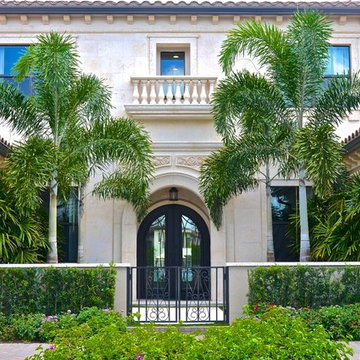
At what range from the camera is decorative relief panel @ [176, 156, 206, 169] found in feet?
55.1

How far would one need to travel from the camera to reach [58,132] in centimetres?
1384

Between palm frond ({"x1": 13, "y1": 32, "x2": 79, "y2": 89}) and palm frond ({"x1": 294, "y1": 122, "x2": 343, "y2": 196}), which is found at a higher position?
palm frond ({"x1": 13, "y1": 32, "x2": 79, "y2": 89})

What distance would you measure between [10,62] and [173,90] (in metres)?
4.80

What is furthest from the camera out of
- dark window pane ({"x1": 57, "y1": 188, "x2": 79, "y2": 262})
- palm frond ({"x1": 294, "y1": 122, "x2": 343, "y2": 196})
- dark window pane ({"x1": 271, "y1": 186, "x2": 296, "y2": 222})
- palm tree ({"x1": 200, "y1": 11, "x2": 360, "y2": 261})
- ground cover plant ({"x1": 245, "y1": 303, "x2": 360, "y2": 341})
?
dark window pane ({"x1": 271, "y1": 186, "x2": 296, "y2": 222})

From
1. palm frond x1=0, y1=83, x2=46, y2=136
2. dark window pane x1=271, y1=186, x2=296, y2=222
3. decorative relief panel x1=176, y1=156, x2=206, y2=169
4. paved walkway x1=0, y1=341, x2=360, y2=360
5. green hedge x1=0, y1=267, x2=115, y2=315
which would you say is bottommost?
paved walkway x1=0, y1=341, x2=360, y2=360

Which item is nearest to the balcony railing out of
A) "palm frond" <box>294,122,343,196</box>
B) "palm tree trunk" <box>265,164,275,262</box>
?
"palm tree trunk" <box>265,164,275,262</box>

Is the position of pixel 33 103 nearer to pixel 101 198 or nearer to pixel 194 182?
pixel 101 198

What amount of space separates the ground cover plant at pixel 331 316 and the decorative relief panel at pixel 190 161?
19.6 ft

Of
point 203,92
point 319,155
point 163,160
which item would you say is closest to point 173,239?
point 163,160

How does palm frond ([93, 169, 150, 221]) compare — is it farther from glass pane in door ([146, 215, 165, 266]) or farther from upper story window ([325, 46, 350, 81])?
upper story window ([325, 46, 350, 81])

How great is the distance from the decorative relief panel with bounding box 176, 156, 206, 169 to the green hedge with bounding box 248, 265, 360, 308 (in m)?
5.42

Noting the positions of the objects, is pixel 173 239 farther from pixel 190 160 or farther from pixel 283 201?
pixel 283 201

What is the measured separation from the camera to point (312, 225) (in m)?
15.2

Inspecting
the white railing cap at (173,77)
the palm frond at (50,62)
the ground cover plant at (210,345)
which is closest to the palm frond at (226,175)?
the white railing cap at (173,77)
